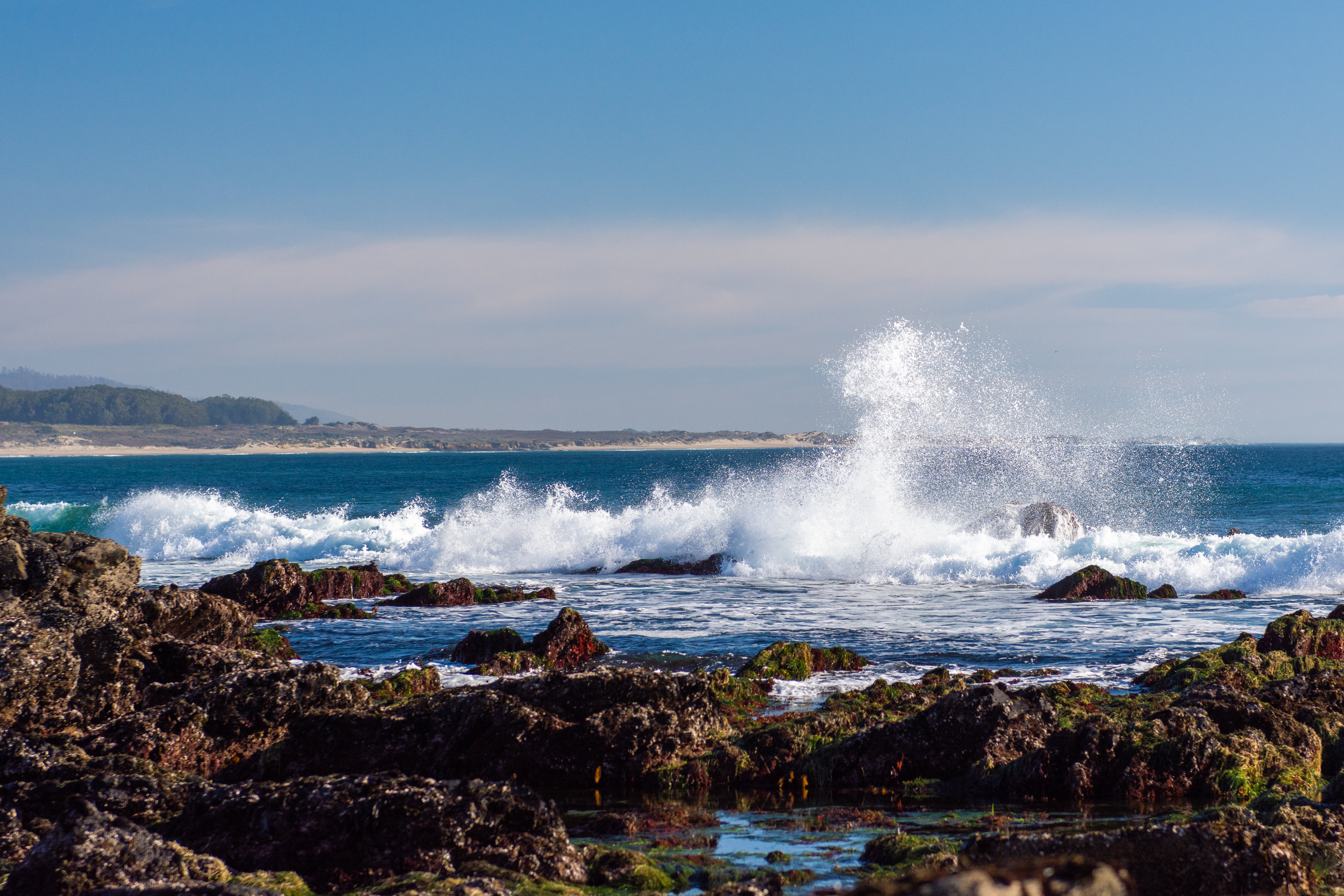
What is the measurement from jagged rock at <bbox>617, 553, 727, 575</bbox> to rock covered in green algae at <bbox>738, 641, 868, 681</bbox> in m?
15.1

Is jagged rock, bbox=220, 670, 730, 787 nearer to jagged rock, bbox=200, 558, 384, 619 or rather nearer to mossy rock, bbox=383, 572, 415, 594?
jagged rock, bbox=200, 558, 384, 619

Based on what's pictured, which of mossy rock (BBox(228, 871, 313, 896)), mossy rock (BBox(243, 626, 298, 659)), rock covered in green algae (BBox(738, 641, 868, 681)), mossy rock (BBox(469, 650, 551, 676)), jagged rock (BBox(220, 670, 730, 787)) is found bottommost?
mossy rock (BBox(243, 626, 298, 659))

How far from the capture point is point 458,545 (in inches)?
1380

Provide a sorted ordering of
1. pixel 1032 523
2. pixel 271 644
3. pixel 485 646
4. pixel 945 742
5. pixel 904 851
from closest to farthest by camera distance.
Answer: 1. pixel 904 851
2. pixel 945 742
3. pixel 485 646
4. pixel 271 644
5. pixel 1032 523

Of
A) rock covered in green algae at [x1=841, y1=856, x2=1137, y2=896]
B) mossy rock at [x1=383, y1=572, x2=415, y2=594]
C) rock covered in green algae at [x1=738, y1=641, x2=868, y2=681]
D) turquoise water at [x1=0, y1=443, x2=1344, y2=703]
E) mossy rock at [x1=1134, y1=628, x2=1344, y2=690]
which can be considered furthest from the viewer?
mossy rock at [x1=383, y1=572, x2=415, y2=594]

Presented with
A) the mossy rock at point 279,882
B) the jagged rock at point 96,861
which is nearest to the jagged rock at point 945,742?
the mossy rock at point 279,882

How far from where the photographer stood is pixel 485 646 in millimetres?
15617

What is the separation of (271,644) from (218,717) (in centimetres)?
688

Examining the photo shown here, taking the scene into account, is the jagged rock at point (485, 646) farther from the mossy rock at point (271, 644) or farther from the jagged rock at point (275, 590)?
the jagged rock at point (275, 590)

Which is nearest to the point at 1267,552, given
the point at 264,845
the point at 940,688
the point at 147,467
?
the point at 940,688

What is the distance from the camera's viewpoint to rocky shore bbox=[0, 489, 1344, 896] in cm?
527

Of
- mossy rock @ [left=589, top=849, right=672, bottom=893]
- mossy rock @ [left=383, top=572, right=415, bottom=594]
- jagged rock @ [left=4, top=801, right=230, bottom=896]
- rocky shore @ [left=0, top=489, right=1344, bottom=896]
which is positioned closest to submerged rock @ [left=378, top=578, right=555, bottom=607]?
mossy rock @ [left=383, top=572, right=415, bottom=594]

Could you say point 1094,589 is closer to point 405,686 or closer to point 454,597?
point 454,597

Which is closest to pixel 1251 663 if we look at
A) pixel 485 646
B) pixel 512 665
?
pixel 512 665
